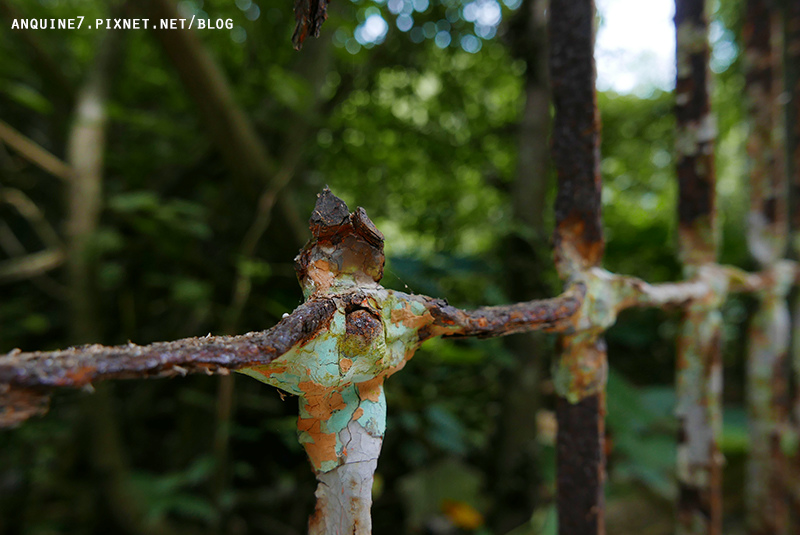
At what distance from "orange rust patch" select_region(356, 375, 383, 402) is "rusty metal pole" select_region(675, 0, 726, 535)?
0.74 m

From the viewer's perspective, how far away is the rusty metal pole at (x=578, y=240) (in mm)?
587

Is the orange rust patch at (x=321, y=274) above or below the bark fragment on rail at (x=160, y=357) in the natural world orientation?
above

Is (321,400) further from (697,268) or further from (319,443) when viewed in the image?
(697,268)

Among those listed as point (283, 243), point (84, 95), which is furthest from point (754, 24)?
point (84, 95)

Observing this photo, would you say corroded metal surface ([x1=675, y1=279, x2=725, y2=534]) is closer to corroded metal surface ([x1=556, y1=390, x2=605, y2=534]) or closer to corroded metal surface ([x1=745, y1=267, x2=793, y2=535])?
corroded metal surface ([x1=556, y1=390, x2=605, y2=534])

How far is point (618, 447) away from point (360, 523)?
165 centimetres

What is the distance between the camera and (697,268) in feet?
3.14

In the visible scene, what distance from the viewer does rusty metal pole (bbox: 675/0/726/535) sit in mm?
926

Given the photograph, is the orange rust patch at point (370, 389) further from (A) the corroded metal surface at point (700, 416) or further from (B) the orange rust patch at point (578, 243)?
(A) the corroded metal surface at point (700, 416)

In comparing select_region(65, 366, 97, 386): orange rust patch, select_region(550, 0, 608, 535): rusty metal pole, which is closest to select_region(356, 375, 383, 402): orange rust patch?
select_region(65, 366, 97, 386): orange rust patch

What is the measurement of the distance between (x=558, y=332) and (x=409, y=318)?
0.88 feet

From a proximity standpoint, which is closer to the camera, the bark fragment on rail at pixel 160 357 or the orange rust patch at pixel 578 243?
the bark fragment on rail at pixel 160 357

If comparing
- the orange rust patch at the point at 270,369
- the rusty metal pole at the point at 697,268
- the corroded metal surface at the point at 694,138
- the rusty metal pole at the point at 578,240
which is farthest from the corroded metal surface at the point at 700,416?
the orange rust patch at the point at 270,369

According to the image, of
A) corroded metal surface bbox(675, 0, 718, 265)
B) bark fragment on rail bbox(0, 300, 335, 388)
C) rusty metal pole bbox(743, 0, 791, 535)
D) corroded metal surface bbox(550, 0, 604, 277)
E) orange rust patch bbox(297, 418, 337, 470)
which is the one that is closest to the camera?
bark fragment on rail bbox(0, 300, 335, 388)
